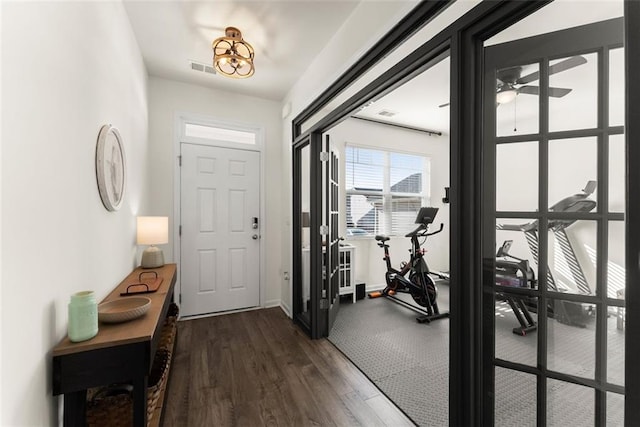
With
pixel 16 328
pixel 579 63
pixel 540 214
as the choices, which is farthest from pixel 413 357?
pixel 16 328

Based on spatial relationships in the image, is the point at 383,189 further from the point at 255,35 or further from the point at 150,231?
the point at 150,231

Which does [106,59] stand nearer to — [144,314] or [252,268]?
[144,314]

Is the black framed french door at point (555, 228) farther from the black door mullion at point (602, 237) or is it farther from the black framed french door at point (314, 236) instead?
the black framed french door at point (314, 236)

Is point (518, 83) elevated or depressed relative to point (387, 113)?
depressed

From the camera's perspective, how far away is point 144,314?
1.42 meters

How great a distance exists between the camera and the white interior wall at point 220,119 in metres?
3.17

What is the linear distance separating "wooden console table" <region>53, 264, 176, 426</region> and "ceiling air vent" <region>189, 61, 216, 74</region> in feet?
8.68

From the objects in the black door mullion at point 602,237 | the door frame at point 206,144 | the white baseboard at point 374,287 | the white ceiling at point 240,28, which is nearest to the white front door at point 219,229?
the door frame at point 206,144

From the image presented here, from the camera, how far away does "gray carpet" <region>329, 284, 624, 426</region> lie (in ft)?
3.13

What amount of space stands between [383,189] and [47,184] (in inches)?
161

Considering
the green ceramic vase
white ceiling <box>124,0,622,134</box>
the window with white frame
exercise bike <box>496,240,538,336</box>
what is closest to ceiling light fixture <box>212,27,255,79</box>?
white ceiling <box>124,0,622,134</box>

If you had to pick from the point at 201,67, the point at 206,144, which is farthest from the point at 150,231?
the point at 201,67

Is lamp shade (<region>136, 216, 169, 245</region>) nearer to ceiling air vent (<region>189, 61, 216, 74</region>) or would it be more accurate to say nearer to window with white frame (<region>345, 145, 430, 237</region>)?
ceiling air vent (<region>189, 61, 216, 74</region>)

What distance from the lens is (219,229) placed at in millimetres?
3436
